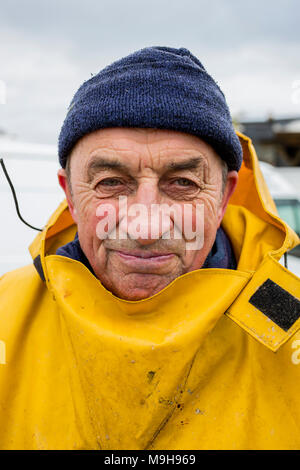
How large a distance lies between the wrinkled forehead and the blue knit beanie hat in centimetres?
3

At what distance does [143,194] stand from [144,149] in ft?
0.49

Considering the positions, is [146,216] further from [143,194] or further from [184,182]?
[184,182]

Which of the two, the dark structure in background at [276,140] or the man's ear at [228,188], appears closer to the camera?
the man's ear at [228,188]

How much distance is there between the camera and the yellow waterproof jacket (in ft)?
3.72

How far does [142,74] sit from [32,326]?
1023 millimetres

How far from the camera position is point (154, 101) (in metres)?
1.18

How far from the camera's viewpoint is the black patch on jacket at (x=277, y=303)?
112 cm

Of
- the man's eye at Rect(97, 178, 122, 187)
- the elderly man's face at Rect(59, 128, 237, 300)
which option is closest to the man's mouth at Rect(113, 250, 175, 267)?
the elderly man's face at Rect(59, 128, 237, 300)

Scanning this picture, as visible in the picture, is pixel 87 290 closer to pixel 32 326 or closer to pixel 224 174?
pixel 32 326

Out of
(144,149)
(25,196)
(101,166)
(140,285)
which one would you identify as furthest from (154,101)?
(25,196)

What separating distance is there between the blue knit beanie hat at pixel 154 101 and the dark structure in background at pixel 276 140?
643 inches

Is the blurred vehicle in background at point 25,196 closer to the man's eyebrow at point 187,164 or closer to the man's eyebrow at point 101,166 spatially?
the man's eyebrow at point 101,166

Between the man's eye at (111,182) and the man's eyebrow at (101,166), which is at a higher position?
the man's eyebrow at (101,166)

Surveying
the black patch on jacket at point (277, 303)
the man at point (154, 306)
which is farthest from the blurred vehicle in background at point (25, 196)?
the black patch on jacket at point (277, 303)
